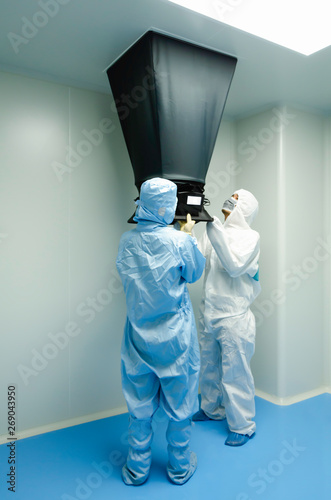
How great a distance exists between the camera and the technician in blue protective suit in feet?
5.95

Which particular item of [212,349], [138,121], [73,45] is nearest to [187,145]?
[138,121]

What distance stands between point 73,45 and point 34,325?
1.69m

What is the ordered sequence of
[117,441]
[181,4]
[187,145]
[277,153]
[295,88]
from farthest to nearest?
[277,153], [295,88], [117,441], [187,145], [181,4]

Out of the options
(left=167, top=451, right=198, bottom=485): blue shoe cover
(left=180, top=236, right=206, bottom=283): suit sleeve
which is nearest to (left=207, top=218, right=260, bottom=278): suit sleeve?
(left=180, top=236, right=206, bottom=283): suit sleeve

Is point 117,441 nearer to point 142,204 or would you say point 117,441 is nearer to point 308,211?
point 142,204

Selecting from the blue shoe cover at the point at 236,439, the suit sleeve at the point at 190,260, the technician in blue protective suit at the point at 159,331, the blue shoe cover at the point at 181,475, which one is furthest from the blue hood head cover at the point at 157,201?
the blue shoe cover at the point at 236,439

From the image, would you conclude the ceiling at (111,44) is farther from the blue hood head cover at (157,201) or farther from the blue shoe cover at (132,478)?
the blue shoe cover at (132,478)

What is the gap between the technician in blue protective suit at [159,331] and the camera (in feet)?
5.95

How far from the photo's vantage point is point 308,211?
307 cm

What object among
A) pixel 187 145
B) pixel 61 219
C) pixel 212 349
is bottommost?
pixel 212 349

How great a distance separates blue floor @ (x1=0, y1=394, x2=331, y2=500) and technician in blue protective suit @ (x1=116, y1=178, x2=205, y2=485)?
103mm

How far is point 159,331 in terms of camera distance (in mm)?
1845

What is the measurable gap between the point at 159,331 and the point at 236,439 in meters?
0.97

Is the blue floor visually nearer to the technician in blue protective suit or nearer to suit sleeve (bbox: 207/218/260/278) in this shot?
the technician in blue protective suit
